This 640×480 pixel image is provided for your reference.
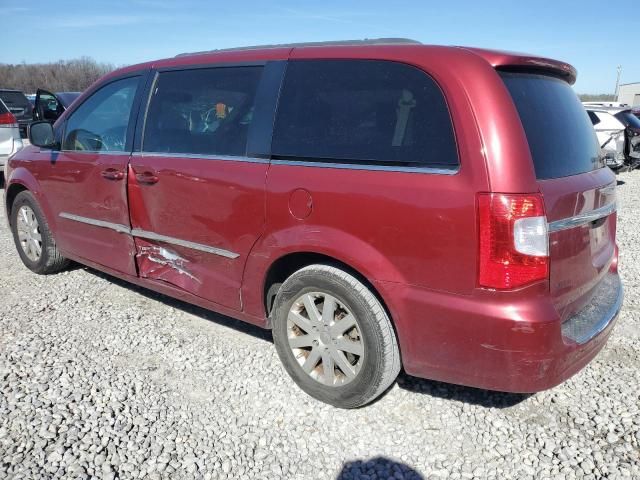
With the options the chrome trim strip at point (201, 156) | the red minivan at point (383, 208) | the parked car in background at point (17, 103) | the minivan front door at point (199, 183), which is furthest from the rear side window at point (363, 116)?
the parked car in background at point (17, 103)

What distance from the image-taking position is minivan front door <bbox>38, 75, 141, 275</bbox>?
12.3 feet

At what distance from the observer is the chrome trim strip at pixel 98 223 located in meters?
3.75

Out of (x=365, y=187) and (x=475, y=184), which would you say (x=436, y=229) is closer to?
(x=475, y=184)

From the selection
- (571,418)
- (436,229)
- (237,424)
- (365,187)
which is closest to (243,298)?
(237,424)

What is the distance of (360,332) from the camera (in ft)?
8.58

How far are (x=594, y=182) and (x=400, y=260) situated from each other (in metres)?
1.08

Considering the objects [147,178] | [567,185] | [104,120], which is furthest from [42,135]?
[567,185]

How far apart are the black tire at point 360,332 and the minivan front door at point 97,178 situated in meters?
1.58

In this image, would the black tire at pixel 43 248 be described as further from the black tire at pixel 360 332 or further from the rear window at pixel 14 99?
the rear window at pixel 14 99

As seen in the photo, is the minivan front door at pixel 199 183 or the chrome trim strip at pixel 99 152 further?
the chrome trim strip at pixel 99 152

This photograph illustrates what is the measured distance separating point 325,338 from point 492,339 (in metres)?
0.89

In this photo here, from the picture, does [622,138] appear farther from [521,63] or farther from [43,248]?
[43,248]

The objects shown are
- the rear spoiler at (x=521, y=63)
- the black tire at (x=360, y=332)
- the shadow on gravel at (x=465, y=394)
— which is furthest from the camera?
the shadow on gravel at (x=465, y=394)

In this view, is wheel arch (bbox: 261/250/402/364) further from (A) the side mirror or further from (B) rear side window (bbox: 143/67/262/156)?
(A) the side mirror
